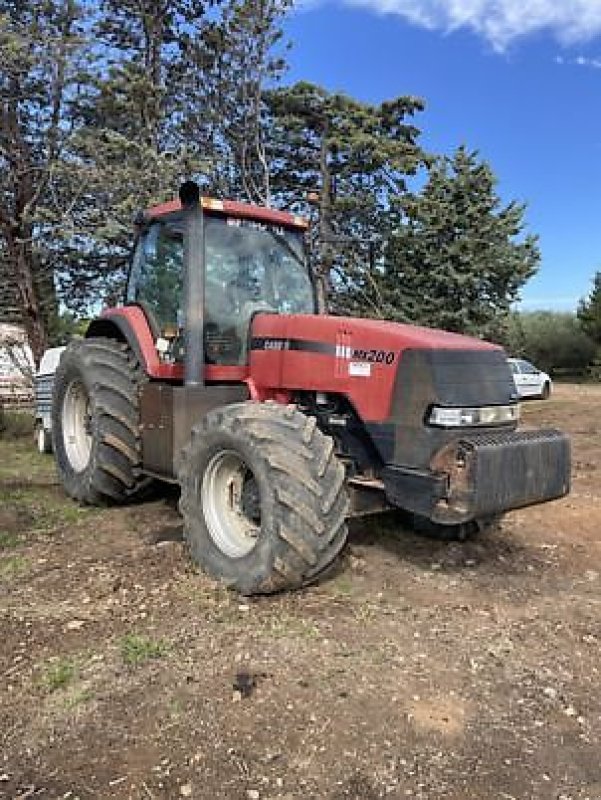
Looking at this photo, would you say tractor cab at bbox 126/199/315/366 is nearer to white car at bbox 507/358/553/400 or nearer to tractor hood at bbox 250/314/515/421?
tractor hood at bbox 250/314/515/421

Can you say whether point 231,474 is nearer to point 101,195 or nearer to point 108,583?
point 108,583

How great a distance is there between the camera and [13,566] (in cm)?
486

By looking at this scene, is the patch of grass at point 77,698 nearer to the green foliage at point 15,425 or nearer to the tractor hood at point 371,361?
the tractor hood at point 371,361

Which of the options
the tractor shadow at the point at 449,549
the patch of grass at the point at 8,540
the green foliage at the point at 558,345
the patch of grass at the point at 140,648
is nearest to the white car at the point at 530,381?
the green foliage at the point at 558,345

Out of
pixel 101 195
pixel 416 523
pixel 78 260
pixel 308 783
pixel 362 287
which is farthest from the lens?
pixel 362 287

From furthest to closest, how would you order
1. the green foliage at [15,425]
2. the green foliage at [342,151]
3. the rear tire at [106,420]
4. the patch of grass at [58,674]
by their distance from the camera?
the green foliage at [342,151]
the green foliage at [15,425]
the rear tire at [106,420]
the patch of grass at [58,674]

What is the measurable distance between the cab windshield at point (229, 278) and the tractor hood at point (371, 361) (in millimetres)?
276

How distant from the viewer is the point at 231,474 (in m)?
4.67

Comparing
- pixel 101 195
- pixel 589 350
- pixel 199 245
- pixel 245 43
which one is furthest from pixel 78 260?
pixel 589 350

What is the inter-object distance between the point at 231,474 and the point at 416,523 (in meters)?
1.64

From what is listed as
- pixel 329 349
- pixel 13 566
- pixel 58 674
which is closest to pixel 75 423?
pixel 13 566

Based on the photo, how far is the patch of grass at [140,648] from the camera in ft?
11.5

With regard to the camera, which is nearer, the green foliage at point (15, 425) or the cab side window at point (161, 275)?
the cab side window at point (161, 275)

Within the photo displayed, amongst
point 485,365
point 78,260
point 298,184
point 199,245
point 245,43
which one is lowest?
point 485,365
